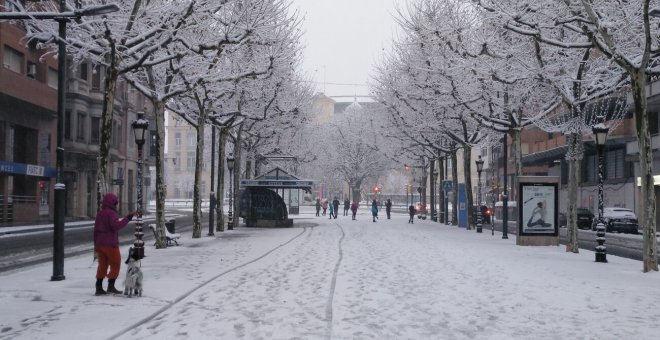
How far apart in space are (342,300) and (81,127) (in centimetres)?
3860

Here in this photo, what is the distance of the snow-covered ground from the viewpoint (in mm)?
8086

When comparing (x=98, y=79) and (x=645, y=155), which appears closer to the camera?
(x=645, y=155)

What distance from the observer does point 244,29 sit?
1914 cm

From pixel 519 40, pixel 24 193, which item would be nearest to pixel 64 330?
pixel 519 40

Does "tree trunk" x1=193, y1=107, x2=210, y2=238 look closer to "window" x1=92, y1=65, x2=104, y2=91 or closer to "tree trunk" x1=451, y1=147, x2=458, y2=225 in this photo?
"tree trunk" x1=451, y1=147, x2=458, y2=225

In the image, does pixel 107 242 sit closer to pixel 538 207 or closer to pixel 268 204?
pixel 538 207

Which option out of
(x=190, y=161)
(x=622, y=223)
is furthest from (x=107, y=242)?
(x=190, y=161)

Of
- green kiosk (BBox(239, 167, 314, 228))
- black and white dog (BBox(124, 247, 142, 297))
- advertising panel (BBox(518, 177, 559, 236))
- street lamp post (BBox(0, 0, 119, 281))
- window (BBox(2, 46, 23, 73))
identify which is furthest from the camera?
green kiosk (BBox(239, 167, 314, 228))

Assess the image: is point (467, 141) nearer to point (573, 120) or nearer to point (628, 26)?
point (573, 120)

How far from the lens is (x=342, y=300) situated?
10.4 m

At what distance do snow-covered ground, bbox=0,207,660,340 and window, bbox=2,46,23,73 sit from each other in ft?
74.8

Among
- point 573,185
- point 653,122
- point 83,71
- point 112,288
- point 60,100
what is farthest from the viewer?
point 83,71

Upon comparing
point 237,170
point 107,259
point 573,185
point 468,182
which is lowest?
point 107,259

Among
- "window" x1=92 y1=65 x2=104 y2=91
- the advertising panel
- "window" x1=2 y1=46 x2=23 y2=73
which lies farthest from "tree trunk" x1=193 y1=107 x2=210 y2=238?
"window" x1=92 y1=65 x2=104 y2=91
